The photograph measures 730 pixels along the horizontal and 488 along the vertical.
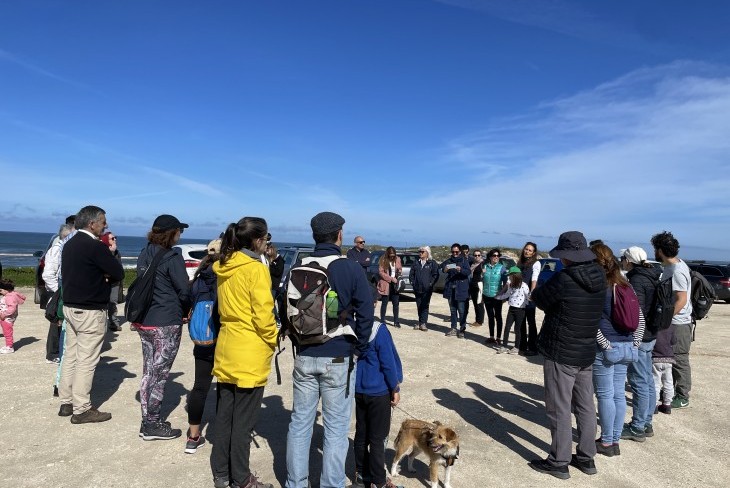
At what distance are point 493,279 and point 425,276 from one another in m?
1.72

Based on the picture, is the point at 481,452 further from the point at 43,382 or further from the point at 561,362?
the point at 43,382

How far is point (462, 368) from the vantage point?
23.8 ft

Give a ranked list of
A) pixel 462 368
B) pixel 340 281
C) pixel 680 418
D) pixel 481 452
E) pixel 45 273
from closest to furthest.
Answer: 1. pixel 340 281
2. pixel 481 452
3. pixel 680 418
4. pixel 45 273
5. pixel 462 368

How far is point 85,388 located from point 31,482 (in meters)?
1.11

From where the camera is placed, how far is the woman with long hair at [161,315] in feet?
13.6

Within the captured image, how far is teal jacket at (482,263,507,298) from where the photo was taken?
897 centimetres

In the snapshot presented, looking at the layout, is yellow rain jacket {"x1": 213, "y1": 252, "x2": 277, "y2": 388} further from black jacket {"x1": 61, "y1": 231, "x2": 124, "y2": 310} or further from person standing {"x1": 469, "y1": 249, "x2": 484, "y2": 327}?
person standing {"x1": 469, "y1": 249, "x2": 484, "y2": 327}

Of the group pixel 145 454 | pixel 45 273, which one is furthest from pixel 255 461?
pixel 45 273

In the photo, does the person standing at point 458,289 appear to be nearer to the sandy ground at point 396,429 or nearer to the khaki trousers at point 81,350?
the sandy ground at point 396,429

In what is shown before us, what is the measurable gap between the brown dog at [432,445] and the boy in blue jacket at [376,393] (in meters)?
0.33

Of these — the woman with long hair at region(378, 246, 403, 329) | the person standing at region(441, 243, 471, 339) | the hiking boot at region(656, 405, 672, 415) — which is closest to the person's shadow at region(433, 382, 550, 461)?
the hiking boot at region(656, 405, 672, 415)

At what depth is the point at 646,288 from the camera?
460cm

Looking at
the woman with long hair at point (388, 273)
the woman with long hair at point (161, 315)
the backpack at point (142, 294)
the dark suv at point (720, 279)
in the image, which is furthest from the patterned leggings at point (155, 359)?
the dark suv at point (720, 279)

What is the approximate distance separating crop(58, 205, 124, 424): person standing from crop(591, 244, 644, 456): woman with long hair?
4.54 metres
